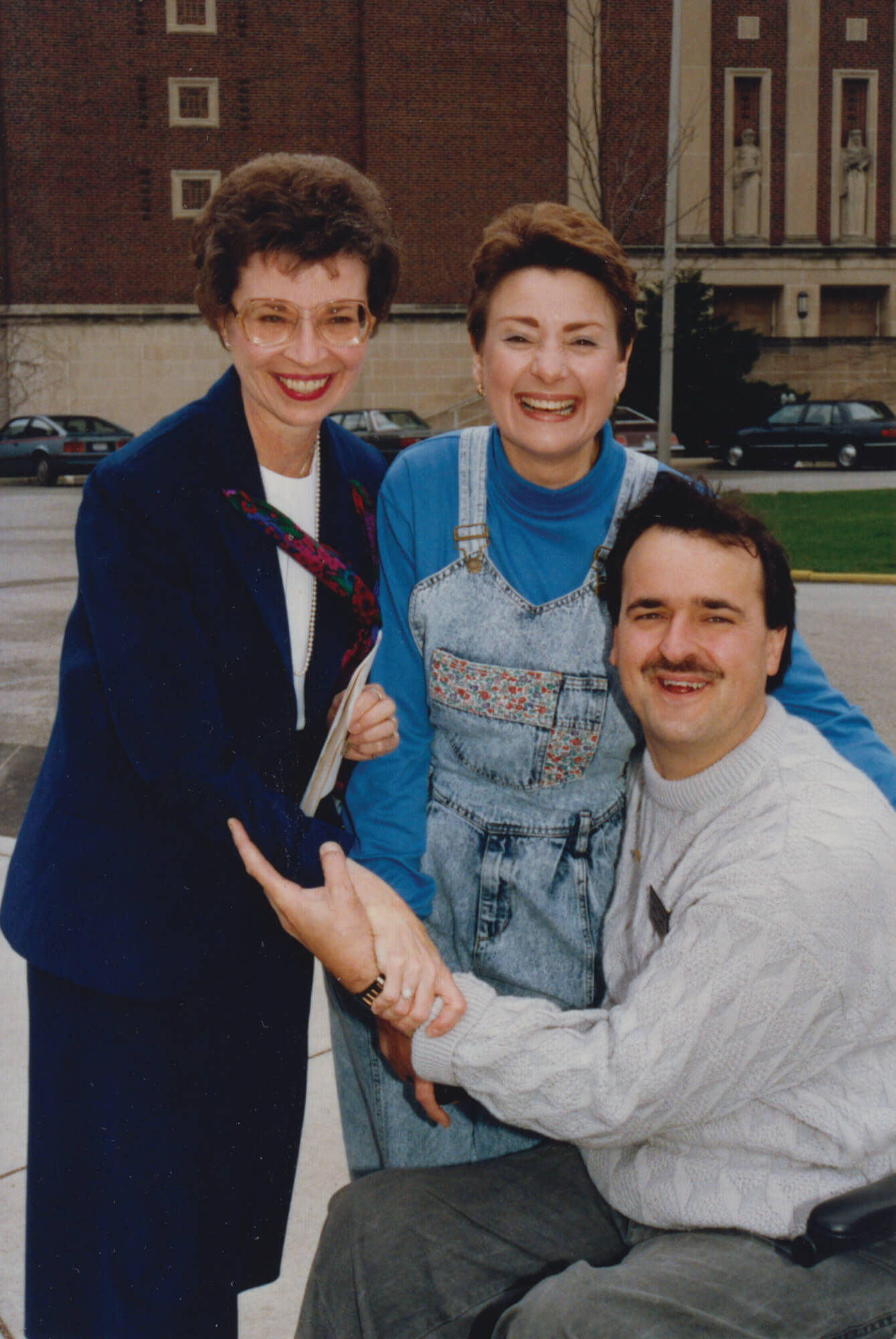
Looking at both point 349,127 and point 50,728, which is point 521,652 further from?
point 349,127

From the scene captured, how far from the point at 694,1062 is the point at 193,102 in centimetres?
3343

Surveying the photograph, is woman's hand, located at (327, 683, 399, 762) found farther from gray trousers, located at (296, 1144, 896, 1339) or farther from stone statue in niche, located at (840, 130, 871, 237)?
stone statue in niche, located at (840, 130, 871, 237)

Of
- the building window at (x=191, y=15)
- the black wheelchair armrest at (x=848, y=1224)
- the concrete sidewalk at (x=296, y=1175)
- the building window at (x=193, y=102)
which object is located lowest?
the concrete sidewalk at (x=296, y=1175)

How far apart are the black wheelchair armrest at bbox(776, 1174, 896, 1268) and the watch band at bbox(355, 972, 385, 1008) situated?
27.5 inches

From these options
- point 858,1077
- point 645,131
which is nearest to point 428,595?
point 858,1077

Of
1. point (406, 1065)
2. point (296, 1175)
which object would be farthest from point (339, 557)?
point (296, 1175)

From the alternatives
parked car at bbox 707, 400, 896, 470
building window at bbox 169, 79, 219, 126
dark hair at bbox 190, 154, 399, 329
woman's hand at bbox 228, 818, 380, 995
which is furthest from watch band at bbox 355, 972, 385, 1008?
building window at bbox 169, 79, 219, 126

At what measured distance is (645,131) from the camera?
32.3 m

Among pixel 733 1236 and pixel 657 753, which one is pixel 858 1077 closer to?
pixel 733 1236

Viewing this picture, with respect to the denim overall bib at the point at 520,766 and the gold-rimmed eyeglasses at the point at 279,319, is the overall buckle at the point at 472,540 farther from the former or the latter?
the gold-rimmed eyeglasses at the point at 279,319

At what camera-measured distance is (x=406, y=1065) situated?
219cm

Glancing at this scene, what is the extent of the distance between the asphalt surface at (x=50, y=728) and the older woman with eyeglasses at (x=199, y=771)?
549 mm

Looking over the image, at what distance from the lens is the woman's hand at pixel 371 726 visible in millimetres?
2225

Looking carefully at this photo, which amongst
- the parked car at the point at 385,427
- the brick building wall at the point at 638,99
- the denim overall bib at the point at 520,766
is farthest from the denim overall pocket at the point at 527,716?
the brick building wall at the point at 638,99
